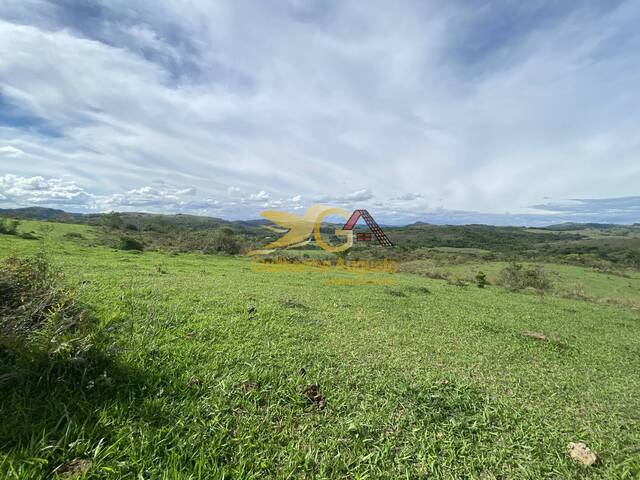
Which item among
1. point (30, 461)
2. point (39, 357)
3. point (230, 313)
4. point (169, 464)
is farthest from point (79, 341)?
point (230, 313)

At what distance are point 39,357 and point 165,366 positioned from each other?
117 cm

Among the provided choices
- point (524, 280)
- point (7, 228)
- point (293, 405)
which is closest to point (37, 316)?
point (293, 405)

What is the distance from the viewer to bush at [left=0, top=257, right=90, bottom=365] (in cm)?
285

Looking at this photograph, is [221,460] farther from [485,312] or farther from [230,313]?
[485,312]

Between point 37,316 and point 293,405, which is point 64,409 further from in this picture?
point 293,405

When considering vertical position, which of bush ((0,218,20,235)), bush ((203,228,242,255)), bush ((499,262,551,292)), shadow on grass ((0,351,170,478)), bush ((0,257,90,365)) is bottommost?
bush ((499,262,551,292))

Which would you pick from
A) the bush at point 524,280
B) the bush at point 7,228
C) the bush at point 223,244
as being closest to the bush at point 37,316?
the bush at point 524,280

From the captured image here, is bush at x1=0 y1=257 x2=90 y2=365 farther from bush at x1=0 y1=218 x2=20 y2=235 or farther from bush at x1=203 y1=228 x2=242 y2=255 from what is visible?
bush at x1=203 y1=228 x2=242 y2=255

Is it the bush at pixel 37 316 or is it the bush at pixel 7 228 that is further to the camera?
the bush at pixel 7 228

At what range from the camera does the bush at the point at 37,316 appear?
2.85 meters

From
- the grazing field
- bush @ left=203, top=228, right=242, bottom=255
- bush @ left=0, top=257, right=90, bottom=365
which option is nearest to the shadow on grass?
the grazing field

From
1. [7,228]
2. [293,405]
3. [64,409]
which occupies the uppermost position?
[7,228]

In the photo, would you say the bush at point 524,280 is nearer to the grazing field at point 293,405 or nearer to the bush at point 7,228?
the grazing field at point 293,405

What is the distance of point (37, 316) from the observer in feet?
11.1
